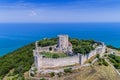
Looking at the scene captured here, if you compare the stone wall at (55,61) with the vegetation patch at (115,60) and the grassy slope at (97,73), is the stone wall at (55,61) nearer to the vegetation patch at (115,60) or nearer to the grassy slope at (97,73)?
the grassy slope at (97,73)

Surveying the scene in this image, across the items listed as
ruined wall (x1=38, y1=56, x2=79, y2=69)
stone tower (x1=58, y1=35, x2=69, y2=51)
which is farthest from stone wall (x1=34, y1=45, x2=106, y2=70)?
stone tower (x1=58, y1=35, x2=69, y2=51)

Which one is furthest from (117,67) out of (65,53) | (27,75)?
(27,75)

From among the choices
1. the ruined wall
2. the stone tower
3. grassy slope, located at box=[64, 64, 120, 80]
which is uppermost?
the stone tower

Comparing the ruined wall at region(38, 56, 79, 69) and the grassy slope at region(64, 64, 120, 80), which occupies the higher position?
the ruined wall at region(38, 56, 79, 69)

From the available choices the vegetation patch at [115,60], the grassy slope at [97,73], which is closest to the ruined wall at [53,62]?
the grassy slope at [97,73]

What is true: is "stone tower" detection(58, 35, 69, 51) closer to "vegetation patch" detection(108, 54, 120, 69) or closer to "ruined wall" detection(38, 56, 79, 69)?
"ruined wall" detection(38, 56, 79, 69)

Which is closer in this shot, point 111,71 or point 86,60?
point 111,71

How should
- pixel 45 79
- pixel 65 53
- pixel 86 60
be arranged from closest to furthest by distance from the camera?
pixel 45 79 → pixel 86 60 → pixel 65 53

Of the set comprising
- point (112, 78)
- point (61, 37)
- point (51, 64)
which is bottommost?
point (112, 78)

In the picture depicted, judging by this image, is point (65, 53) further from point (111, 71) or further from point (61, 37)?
point (111, 71)

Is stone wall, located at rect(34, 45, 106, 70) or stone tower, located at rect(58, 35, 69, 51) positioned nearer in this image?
stone wall, located at rect(34, 45, 106, 70)

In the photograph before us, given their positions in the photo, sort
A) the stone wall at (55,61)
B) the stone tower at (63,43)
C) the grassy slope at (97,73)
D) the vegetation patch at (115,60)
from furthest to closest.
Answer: the stone tower at (63,43), the vegetation patch at (115,60), the stone wall at (55,61), the grassy slope at (97,73)
